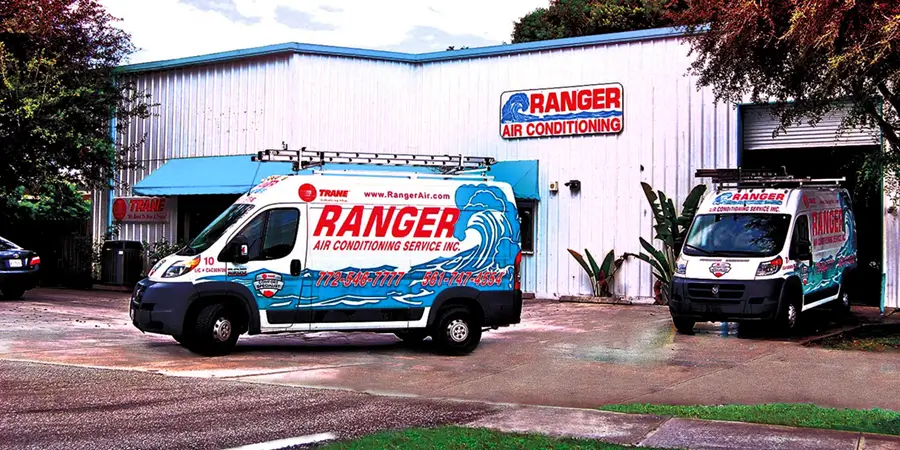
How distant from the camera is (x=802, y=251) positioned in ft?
52.1

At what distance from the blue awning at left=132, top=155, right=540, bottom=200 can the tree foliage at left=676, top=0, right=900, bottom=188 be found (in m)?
6.86

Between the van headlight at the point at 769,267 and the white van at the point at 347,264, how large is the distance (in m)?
4.12

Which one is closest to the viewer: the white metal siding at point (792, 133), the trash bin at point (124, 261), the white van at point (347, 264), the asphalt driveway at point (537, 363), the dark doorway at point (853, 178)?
the asphalt driveway at point (537, 363)

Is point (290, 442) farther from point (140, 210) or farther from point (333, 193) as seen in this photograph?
point (140, 210)

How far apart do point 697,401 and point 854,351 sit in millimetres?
5111

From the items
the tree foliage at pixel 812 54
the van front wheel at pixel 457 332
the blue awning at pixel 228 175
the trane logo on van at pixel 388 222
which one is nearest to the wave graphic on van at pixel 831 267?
the tree foliage at pixel 812 54

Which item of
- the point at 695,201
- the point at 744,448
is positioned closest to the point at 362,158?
the point at 744,448

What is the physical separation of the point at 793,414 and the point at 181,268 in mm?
7406

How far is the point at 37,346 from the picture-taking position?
44.2 ft

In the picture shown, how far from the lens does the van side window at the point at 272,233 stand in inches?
503

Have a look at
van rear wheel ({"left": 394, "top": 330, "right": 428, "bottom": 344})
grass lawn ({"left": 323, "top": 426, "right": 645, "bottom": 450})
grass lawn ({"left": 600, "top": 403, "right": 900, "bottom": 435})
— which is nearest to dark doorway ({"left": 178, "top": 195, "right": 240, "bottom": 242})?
van rear wheel ({"left": 394, "top": 330, "right": 428, "bottom": 344})

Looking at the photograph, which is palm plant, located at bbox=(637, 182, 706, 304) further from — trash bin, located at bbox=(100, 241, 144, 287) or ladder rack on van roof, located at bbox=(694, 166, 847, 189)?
trash bin, located at bbox=(100, 241, 144, 287)

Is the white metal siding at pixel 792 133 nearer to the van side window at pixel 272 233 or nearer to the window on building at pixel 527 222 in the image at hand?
the window on building at pixel 527 222

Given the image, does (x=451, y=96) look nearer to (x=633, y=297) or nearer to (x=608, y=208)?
(x=608, y=208)
